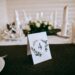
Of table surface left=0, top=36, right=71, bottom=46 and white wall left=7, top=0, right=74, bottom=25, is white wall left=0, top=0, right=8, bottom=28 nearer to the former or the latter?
white wall left=7, top=0, right=74, bottom=25

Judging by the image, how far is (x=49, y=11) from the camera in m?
3.45

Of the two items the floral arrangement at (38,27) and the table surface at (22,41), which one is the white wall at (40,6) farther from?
the table surface at (22,41)

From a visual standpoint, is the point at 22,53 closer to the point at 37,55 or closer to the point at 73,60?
the point at 37,55

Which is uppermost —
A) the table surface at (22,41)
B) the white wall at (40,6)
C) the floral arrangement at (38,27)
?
the white wall at (40,6)

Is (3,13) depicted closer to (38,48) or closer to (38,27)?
(38,27)

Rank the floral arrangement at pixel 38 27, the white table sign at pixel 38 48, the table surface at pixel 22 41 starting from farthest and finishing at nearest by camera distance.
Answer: the floral arrangement at pixel 38 27 < the table surface at pixel 22 41 < the white table sign at pixel 38 48

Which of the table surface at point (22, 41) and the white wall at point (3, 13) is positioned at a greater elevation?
the white wall at point (3, 13)

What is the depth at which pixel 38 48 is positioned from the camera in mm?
1107

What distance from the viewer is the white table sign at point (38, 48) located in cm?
108

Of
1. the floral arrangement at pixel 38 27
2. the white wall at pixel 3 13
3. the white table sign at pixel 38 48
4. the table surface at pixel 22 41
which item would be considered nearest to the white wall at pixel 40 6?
the white wall at pixel 3 13

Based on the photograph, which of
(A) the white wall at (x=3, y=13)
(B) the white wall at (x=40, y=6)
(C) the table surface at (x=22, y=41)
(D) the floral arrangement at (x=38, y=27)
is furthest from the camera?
(B) the white wall at (x=40, y=6)

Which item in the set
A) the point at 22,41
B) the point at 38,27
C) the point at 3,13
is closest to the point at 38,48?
the point at 22,41

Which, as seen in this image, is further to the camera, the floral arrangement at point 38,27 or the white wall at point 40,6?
the white wall at point 40,6

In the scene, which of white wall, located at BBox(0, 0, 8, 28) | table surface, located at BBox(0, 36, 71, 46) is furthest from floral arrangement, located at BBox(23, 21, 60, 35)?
white wall, located at BBox(0, 0, 8, 28)
